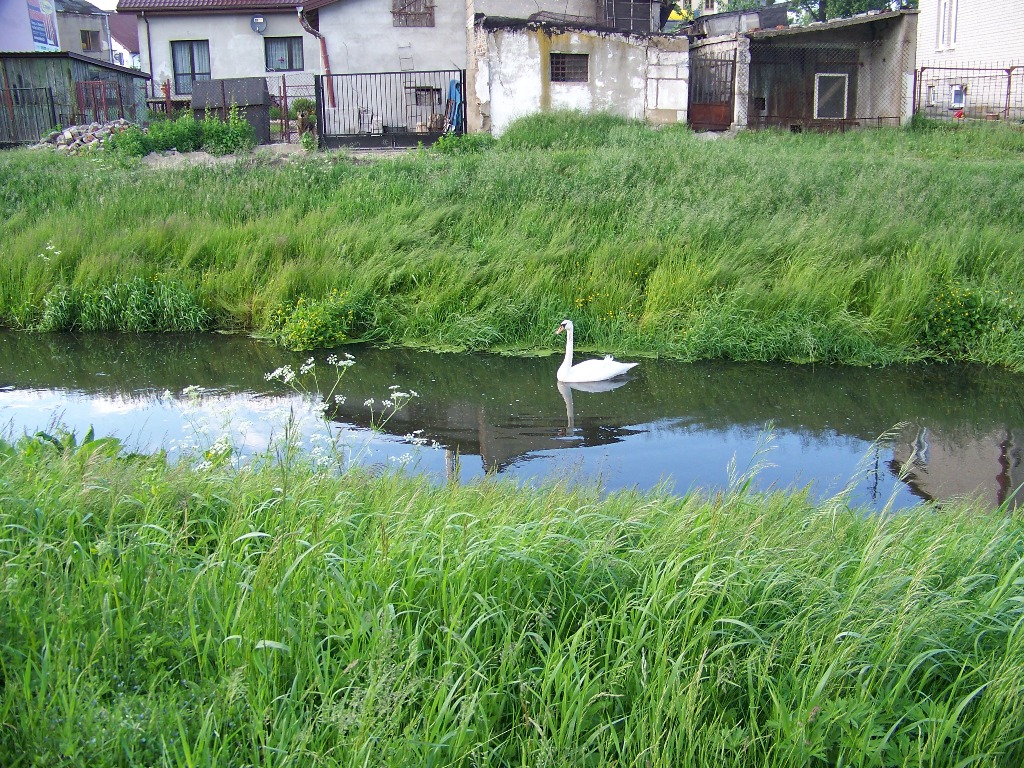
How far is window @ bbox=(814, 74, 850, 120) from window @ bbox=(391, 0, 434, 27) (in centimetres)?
1228

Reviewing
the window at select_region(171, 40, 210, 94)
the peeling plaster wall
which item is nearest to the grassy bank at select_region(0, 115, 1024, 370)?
the peeling plaster wall

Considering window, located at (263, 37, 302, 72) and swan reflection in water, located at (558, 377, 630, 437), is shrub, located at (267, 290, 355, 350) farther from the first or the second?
window, located at (263, 37, 302, 72)

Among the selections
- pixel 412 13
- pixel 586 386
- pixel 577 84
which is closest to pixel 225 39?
pixel 412 13

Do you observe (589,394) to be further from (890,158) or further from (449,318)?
(890,158)

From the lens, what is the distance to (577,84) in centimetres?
2273

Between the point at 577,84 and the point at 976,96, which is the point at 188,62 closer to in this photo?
the point at 577,84

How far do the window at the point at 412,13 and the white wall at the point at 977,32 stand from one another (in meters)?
19.0

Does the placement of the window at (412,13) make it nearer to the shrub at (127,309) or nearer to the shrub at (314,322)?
the shrub at (127,309)

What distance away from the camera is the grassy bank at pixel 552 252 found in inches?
505

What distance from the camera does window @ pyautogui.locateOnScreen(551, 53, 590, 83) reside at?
22.6 meters

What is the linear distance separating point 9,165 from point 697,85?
1667 cm

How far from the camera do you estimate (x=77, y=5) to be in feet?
162

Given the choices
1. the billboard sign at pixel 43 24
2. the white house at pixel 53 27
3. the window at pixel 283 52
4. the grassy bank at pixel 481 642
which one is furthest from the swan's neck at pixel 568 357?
the billboard sign at pixel 43 24

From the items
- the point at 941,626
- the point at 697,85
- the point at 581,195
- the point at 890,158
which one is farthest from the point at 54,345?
the point at 697,85
